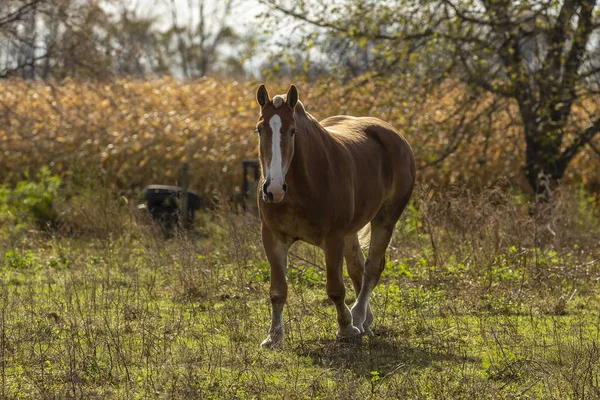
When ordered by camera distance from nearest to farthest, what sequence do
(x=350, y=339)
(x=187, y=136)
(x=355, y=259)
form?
(x=350, y=339), (x=355, y=259), (x=187, y=136)

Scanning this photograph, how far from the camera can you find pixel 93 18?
17.5 meters

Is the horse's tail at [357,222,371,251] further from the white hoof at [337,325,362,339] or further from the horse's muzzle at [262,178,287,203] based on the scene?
the horse's muzzle at [262,178,287,203]

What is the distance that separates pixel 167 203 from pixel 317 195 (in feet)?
28.0

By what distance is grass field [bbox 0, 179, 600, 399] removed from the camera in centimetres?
620

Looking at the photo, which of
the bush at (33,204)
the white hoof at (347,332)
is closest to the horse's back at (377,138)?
the white hoof at (347,332)

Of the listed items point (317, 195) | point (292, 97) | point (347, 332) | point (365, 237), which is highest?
point (292, 97)

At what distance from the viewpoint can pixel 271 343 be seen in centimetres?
741

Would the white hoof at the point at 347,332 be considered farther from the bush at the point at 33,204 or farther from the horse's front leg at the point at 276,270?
the bush at the point at 33,204

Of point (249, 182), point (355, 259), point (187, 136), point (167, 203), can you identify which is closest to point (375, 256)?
point (355, 259)

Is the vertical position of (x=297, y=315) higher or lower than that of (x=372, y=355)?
higher

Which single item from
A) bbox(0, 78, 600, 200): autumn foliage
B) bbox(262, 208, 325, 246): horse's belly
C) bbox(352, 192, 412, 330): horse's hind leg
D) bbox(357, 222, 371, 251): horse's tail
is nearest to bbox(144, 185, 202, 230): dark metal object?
bbox(0, 78, 600, 200): autumn foliage

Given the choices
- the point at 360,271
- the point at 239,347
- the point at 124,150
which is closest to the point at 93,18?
the point at 124,150

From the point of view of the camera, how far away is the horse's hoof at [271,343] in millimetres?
7378

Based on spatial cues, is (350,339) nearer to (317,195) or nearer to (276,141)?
(317,195)
